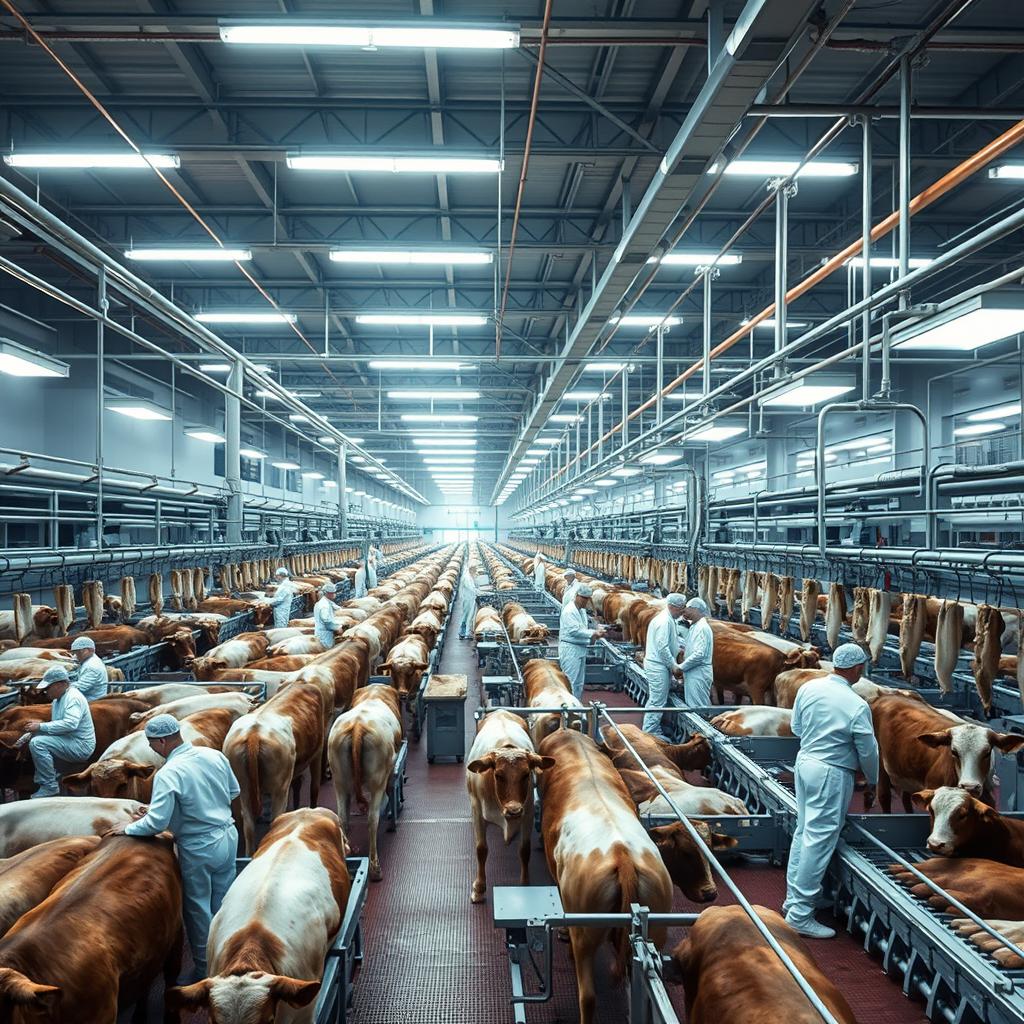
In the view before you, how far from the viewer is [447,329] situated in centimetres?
2031

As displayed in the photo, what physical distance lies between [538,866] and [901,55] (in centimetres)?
705

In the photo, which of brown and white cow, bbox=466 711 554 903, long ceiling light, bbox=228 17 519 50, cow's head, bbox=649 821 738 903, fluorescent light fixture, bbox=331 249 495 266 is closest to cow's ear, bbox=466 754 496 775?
brown and white cow, bbox=466 711 554 903

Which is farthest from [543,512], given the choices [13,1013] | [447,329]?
[13,1013]

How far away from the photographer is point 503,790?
5562 millimetres

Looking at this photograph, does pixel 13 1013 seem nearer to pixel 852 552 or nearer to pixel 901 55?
pixel 852 552

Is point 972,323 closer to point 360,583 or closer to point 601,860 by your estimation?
point 601,860

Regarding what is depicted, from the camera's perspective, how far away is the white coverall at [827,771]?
515 centimetres

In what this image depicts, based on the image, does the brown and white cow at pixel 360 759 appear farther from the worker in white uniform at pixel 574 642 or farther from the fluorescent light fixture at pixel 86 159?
the fluorescent light fixture at pixel 86 159

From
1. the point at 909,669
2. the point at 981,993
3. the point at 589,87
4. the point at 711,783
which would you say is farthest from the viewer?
the point at 589,87

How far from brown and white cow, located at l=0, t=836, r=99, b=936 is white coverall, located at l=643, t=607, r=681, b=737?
20.6 ft

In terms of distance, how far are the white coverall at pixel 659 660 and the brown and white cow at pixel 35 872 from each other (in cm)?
628

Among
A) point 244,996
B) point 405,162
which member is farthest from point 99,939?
point 405,162

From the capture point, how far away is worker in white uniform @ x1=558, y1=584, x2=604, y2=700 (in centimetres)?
1112

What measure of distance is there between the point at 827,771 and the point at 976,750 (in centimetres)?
119
